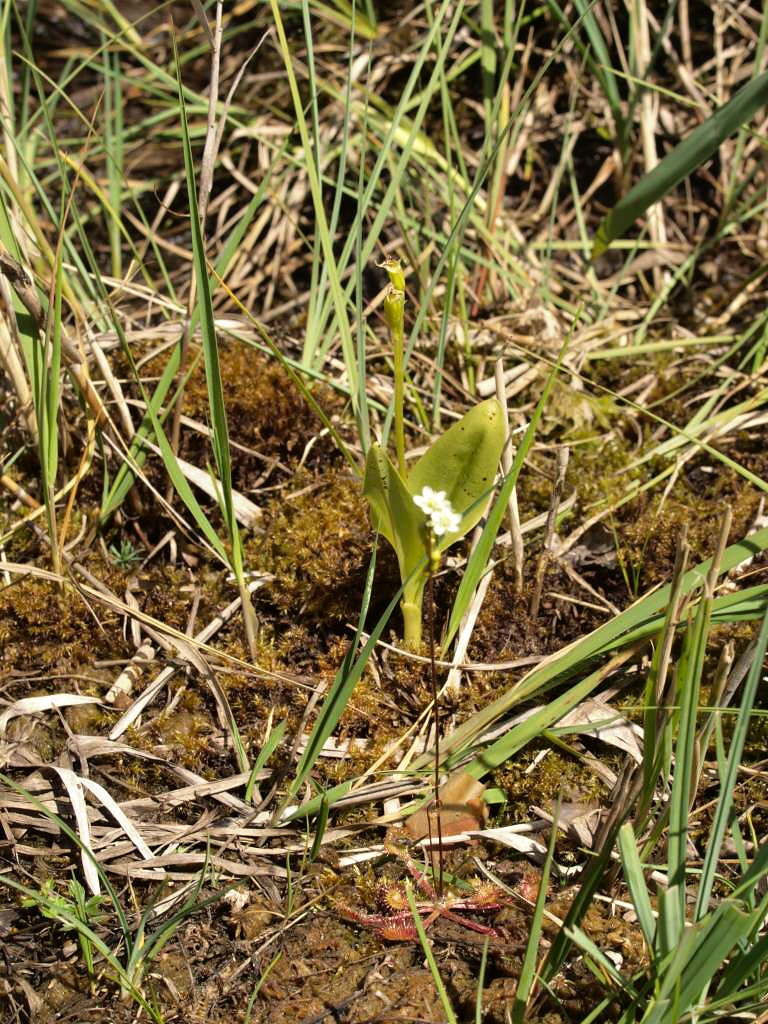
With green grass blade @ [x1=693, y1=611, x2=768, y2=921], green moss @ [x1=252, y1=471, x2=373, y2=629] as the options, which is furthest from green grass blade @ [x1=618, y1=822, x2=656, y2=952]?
green moss @ [x1=252, y1=471, x2=373, y2=629]

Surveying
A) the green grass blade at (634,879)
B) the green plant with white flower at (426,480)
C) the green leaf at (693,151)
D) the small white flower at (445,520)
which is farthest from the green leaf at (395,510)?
the green leaf at (693,151)

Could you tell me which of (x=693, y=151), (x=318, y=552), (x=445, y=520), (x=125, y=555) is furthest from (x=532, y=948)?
(x=693, y=151)

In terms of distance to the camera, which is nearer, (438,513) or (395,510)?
(438,513)

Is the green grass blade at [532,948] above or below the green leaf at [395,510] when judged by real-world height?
below

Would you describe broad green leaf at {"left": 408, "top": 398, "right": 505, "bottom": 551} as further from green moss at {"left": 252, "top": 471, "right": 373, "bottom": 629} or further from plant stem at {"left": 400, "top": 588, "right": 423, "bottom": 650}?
green moss at {"left": 252, "top": 471, "right": 373, "bottom": 629}

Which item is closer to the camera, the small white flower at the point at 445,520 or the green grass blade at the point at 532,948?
the green grass blade at the point at 532,948

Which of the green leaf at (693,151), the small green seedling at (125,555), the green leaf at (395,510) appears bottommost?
the small green seedling at (125,555)

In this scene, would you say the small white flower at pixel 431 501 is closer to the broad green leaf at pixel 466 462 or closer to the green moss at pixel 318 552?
the broad green leaf at pixel 466 462

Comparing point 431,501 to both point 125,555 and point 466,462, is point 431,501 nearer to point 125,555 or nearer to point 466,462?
point 466,462
